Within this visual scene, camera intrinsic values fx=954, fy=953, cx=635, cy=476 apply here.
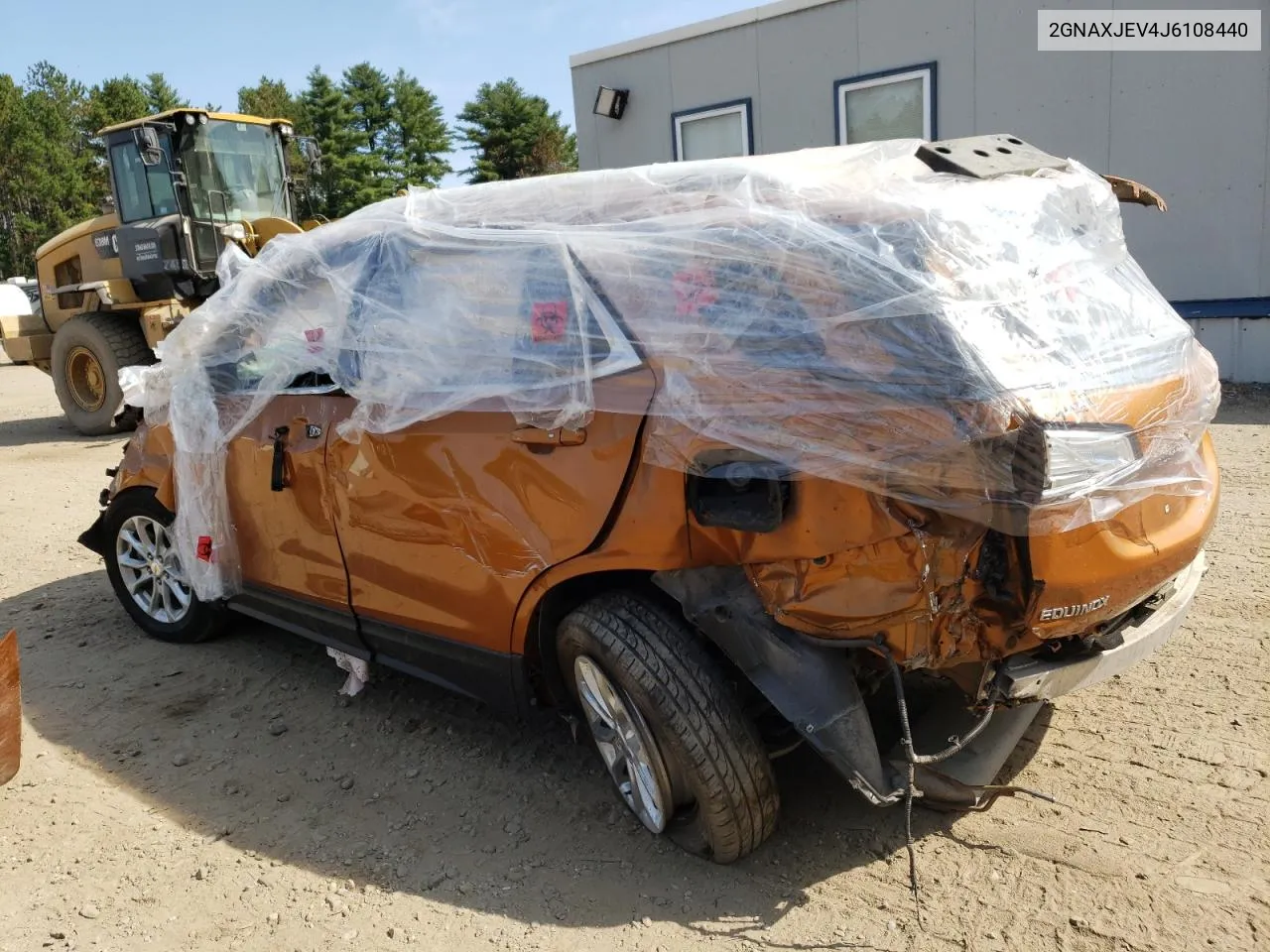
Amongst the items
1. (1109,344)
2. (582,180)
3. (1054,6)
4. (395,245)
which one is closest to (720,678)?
(1109,344)

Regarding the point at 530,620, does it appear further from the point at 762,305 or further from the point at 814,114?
the point at 814,114

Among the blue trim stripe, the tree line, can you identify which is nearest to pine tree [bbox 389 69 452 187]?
the tree line

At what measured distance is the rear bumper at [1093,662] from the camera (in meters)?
2.20

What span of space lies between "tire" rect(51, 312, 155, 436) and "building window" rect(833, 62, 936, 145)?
26.2 ft

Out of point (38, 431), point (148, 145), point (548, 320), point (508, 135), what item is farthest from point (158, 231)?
point (508, 135)

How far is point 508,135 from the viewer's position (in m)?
45.8

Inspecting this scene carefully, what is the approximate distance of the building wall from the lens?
7.87 m

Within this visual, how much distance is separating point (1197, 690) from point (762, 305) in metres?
2.21

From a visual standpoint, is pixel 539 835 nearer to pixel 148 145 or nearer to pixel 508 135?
pixel 148 145

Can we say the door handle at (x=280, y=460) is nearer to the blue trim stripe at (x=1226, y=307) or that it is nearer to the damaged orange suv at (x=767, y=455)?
the damaged orange suv at (x=767, y=455)

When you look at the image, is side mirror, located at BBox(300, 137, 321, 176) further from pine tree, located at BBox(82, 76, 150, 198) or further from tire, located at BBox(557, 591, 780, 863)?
pine tree, located at BBox(82, 76, 150, 198)

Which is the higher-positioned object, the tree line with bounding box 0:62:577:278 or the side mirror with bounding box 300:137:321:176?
the tree line with bounding box 0:62:577:278

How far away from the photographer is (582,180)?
9.04 feet

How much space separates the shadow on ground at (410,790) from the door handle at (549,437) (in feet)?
3.79
